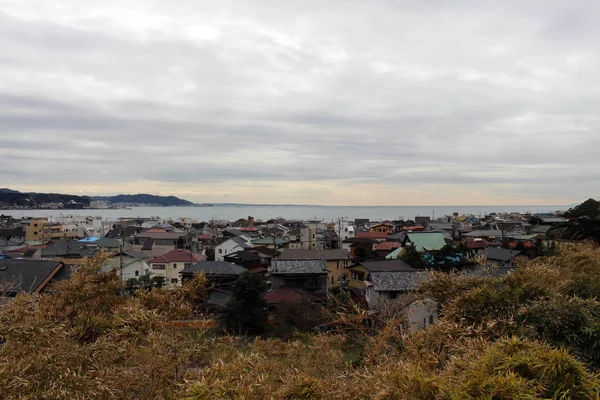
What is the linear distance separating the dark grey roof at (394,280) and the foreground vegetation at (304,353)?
10.1 metres

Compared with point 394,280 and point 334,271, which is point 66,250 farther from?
point 394,280

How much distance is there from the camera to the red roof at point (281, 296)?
1877 centimetres

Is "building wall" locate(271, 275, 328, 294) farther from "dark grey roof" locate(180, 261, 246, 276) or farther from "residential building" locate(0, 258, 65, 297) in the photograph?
"residential building" locate(0, 258, 65, 297)

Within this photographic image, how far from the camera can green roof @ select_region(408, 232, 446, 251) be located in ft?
105

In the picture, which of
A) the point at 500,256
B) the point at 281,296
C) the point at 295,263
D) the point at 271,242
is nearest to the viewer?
the point at 281,296

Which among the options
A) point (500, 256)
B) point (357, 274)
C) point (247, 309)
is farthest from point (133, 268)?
point (500, 256)

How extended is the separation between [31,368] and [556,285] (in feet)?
30.3

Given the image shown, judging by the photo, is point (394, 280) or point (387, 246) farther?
point (387, 246)

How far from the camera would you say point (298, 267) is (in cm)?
2197

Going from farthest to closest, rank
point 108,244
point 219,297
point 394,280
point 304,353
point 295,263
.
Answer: point 108,244, point 295,263, point 219,297, point 394,280, point 304,353

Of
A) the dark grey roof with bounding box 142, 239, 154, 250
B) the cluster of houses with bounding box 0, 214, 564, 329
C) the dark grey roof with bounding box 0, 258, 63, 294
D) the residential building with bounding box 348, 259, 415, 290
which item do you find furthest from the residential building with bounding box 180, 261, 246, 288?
the dark grey roof with bounding box 142, 239, 154, 250

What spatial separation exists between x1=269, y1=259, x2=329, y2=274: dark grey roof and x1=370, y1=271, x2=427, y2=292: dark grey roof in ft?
12.5

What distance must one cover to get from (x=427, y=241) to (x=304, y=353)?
27.8 meters

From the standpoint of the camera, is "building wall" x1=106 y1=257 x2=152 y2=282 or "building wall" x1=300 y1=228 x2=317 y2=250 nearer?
"building wall" x1=106 y1=257 x2=152 y2=282
